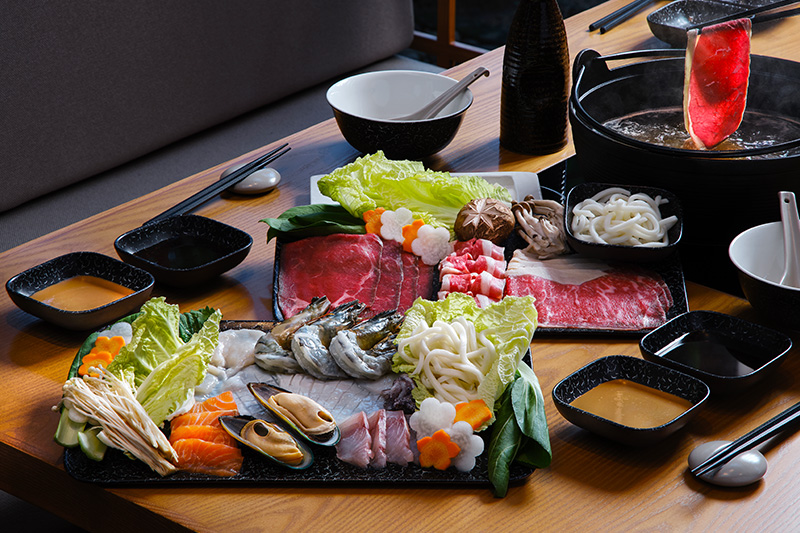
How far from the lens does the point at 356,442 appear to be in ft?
3.96

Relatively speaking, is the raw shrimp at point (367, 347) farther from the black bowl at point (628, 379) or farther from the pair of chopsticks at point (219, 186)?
the pair of chopsticks at point (219, 186)

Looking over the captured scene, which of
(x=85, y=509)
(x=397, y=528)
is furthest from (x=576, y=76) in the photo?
(x=85, y=509)

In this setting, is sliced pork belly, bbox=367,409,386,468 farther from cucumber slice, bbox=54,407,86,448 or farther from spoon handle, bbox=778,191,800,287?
spoon handle, bbox=778,191,800,287

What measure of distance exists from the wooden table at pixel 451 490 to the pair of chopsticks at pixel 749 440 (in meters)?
0.03

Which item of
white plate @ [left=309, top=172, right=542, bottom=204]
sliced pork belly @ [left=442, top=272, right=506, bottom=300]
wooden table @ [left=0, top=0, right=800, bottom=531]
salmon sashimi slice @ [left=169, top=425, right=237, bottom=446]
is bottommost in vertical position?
wooden table @ [left=0, top=0, right=800, bottom=531]

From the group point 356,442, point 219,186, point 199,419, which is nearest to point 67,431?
point 199,419

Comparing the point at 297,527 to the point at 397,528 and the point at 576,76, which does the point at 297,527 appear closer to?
the point at 397,528

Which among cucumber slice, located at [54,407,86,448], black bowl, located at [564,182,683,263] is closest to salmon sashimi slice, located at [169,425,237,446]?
cucumber slice, located at [54,407,86,448]

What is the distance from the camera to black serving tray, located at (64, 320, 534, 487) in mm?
1173

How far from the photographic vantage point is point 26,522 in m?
1.99

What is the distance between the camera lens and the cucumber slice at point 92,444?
3.96ft

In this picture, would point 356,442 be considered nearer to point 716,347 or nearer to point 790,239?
point 716,347

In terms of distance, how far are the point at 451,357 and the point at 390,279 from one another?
438 millimetres

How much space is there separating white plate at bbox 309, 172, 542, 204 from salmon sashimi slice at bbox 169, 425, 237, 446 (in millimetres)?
885
